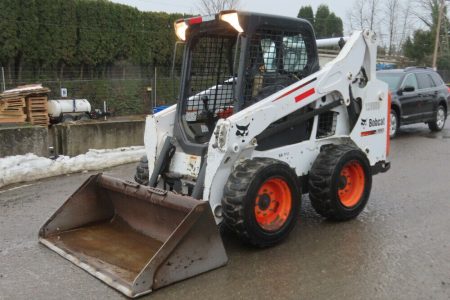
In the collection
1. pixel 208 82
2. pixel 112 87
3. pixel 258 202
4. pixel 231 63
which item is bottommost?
pixel 258 202

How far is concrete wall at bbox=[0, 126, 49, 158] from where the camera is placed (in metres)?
9.12

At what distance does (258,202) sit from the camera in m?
5.11

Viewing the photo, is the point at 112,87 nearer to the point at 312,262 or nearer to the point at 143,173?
the point at 143,173

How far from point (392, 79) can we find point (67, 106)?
11319 mm

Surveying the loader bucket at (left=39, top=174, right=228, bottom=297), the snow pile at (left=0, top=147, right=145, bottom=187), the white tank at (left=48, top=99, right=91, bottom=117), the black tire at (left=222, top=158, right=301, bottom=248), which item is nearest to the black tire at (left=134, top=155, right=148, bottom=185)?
the loader bucket at (left=39, top=174, right=228, bottom=297)

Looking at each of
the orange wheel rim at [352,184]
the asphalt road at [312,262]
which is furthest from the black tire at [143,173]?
the orange wheel rim at [352,184]

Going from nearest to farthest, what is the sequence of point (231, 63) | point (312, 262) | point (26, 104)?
point (312, 262)
point (231, 63)
point (26, 104)

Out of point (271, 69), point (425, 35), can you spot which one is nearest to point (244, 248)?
point (271, 69)

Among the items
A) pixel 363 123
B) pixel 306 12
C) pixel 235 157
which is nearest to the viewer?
pixel 235 157

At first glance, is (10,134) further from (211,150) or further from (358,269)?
(358,269)

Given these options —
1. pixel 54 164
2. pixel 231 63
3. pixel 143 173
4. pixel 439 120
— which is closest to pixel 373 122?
pixel 231 63

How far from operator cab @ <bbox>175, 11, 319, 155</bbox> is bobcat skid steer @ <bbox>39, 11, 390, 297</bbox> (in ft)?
0.04

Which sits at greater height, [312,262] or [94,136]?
[94,136]

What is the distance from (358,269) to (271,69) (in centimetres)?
234
